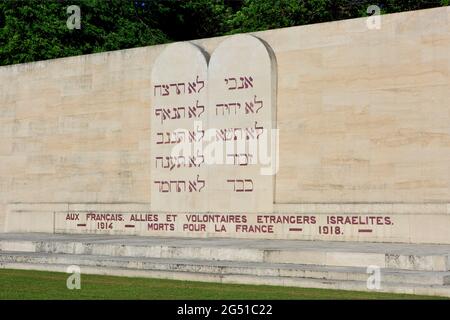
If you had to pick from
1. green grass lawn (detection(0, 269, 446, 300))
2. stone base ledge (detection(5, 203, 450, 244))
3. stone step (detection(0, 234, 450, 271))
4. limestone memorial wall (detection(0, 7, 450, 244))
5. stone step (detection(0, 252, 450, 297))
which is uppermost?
limestone memorial wall (detection(0, 7, 450, 244))

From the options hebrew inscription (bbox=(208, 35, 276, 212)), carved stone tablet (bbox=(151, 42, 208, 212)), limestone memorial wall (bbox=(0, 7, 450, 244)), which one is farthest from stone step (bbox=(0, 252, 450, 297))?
carved stone tablet (bbox=(151, 42, 208, 212))

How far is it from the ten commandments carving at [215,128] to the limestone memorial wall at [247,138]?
0.13ft

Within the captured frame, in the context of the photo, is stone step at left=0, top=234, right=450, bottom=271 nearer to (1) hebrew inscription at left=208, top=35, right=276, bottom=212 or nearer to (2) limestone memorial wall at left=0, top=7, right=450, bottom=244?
(2) limestone memorial wall at left=0, top=7, right=450, bottom=244

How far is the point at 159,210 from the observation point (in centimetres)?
2259

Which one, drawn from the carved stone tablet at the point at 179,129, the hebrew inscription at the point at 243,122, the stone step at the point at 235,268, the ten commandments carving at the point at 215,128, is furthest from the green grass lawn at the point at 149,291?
the carved stone tablet at the point at 179,129

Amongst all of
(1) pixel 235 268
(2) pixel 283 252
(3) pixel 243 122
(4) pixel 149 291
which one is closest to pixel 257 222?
(3) pixel 243 122

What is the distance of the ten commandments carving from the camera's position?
2070cm

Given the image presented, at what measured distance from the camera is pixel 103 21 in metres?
38.8

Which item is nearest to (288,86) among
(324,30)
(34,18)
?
(324,30)

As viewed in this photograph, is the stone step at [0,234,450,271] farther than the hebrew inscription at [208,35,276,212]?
No

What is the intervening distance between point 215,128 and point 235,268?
7.78 m

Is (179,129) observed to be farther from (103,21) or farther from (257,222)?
(103,21)
